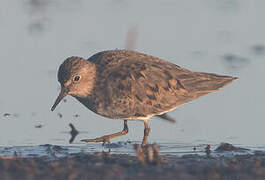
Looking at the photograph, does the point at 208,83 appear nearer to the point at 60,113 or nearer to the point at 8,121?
the point at 60,113

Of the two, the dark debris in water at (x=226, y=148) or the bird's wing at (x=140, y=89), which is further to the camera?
the bird's wing at (x=140, y=89)

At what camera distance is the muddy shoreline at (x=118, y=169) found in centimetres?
805

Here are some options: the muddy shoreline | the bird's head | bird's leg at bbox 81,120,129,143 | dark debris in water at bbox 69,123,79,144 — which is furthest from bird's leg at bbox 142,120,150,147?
the muddy shoreline

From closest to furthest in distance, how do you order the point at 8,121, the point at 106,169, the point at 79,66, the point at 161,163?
the point at 106,169 < the point at 161,163 < the point at 79,66 < the point at 8,121

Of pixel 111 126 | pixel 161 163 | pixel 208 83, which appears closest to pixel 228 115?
pixel 208 83

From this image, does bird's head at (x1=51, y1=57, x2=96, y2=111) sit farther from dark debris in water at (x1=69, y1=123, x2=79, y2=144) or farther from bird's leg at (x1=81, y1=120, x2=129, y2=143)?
bird's leg at (x1=81, y1=120, x2=129, y2=143)

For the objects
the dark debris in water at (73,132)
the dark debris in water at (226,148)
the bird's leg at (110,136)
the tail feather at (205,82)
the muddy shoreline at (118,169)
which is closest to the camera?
the muddy shoreline at (118,169)

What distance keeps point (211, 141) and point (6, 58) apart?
546 cm

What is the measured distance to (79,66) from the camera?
11.3 meters

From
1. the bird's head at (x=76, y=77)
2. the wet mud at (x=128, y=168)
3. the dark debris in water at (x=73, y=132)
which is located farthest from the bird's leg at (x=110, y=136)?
the wet mud at (x=128, y=168)

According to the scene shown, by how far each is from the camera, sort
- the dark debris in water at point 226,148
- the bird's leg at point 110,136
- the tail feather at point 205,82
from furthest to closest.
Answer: the tail feather at point 205,82 < the bird's leg at point 110,136 < the dark debris in water at point 226,148

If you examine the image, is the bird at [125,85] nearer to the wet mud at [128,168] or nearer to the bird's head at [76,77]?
the bird's head at [76,77]

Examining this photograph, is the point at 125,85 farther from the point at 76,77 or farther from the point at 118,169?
the point at 118,169

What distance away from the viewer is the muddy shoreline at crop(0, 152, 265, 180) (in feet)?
26.4
